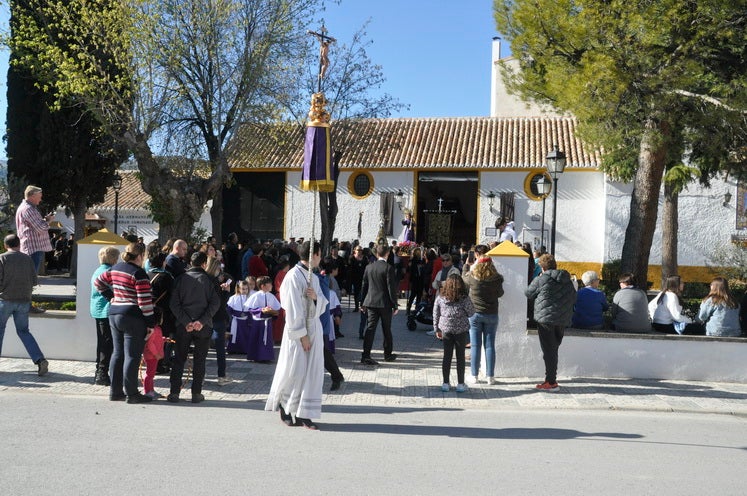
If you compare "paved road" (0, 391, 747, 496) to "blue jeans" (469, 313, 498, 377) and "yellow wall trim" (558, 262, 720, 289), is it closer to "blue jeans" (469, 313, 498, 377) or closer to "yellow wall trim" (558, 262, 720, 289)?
"blue jeans" (469, 313, 498, 377)

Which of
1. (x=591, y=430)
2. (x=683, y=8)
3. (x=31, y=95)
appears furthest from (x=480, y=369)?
(x=31, y=95)

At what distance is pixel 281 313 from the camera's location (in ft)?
37.4

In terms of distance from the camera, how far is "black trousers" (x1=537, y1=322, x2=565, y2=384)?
943 centimetres

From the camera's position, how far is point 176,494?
16.7ft

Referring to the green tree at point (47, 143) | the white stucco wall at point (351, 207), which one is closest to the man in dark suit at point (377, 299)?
the green tree at point (47, 143)

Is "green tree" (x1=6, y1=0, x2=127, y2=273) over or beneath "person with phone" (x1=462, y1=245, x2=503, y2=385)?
over

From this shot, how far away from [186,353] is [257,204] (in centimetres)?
2697

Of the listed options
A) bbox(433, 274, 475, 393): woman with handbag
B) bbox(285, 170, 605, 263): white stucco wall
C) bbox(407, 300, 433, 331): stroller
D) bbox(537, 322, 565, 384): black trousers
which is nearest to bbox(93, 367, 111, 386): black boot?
bbox(433, 274, 475, 393): woman with handbag

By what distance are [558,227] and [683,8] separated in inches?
774

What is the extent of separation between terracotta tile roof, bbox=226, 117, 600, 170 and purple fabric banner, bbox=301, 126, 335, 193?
74.6 feet

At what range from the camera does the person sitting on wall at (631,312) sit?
34.4ft

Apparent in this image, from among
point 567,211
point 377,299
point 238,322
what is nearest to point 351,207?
point 567,211

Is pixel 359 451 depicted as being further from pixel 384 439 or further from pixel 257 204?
pixel 257 204

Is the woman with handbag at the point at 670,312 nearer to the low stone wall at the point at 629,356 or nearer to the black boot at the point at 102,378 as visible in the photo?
the low stone wall at the point at 629,356
